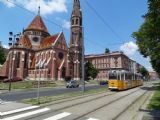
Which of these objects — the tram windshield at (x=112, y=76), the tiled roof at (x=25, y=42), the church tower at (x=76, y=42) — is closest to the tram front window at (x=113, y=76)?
the tram windshield at (x=112, y=76)

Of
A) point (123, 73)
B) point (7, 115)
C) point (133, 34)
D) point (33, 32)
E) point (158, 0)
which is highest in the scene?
point (33, 32)

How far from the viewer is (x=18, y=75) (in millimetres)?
73312

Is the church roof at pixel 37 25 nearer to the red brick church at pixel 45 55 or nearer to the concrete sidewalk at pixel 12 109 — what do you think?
the red brick church at pixel 45 55

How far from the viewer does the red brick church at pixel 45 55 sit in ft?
231

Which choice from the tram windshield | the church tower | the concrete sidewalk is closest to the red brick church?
the church tower

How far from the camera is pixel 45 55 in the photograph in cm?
7331

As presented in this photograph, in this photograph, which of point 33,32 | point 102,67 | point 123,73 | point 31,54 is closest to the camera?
point 123,73

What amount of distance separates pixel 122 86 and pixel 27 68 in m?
48.3

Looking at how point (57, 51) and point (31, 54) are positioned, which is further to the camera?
point (31, 54)

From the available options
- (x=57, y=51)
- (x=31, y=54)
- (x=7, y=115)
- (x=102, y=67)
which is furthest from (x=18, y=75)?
(x=7, y=115)

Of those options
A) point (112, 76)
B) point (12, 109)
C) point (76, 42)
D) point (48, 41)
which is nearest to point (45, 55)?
point (48, 41)

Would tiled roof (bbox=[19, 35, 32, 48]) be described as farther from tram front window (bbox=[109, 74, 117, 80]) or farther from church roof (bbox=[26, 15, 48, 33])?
tram front window (bbox=[109, 74, 117, 80])

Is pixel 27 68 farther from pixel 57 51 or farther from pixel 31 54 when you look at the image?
pixel 57 51

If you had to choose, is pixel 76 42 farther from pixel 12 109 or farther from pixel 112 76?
pixel 12 109
